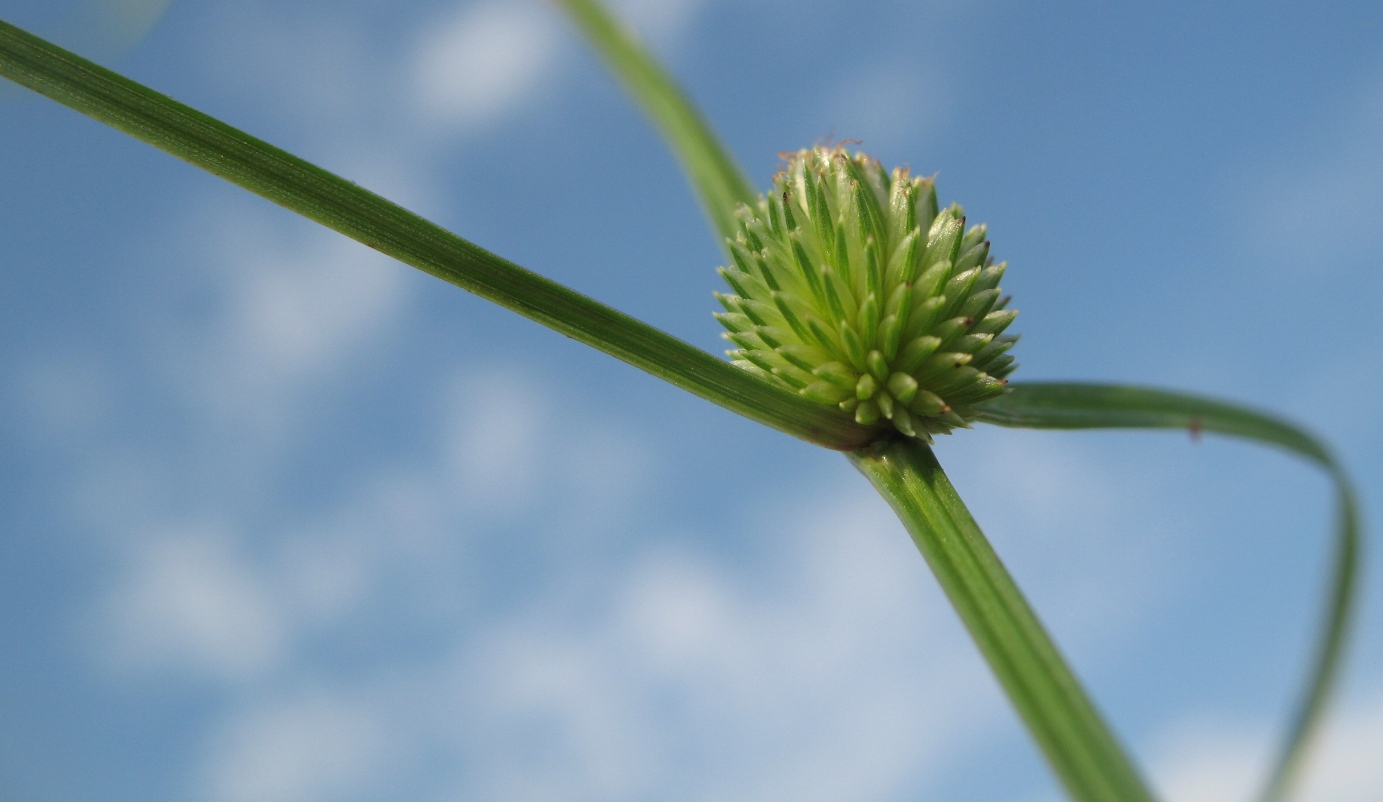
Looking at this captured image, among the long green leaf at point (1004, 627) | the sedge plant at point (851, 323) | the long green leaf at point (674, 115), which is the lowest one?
the long green leaf at point (1004, 627)

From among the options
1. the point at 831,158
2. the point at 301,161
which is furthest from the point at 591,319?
the point at 831,158

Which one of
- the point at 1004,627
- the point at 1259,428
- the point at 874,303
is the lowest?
the point at 1004,627

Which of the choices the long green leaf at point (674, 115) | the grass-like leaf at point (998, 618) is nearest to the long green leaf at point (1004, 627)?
the grass-like leaf at point (998, 618)

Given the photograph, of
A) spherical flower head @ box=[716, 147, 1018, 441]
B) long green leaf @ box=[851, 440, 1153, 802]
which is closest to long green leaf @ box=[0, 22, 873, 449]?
spherical flower head @ box=[716, 147, 1018, 441]

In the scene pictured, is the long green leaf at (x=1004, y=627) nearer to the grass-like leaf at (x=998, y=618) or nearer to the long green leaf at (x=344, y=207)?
the grass-like leaf at (x=998, y=618)

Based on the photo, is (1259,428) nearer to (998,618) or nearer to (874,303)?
(874,303)

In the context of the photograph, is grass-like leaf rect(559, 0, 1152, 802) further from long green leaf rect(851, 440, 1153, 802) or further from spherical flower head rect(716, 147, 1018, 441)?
spherical flower head rect(716, 147, 1018, 441)

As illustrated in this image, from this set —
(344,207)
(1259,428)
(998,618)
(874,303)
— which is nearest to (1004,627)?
(998,618)
